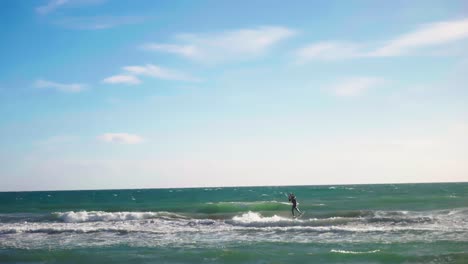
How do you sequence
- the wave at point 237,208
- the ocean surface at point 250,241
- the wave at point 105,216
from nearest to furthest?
the ocean surface at point 250,241 → the wave at point 105,216 → the wave at point 237,208

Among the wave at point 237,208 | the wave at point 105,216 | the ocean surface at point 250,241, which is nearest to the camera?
the ocean surface at point 250,241

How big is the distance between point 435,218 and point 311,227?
843 centimetres

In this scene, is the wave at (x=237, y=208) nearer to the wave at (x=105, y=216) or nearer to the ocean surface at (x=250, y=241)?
the wave at (x=105, y=216)

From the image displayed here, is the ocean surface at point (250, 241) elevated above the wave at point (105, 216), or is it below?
below

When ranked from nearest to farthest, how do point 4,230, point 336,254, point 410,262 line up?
point 410,262
point 336,254
point 4,230

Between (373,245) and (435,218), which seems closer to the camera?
(373,245)

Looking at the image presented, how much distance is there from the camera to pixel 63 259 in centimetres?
1686

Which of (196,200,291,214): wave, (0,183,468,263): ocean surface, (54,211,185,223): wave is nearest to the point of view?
(0,183,468,263): ocean surface

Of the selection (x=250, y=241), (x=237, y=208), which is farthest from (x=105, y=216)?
(x=250, y=241)

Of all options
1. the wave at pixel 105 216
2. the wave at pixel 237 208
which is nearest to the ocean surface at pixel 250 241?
the wave at pixel 105 216

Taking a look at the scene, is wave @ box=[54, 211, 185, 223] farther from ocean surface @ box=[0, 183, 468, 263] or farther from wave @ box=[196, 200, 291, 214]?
wave @ box=[196, 200, 291, 214]

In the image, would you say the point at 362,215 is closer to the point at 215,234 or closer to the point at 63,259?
the point at 215,234

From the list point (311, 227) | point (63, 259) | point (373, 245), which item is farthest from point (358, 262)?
point (63, 259)

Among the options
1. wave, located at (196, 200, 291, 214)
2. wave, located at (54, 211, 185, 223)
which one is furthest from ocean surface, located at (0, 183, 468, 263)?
wave, located at (196, 200, 291, 214)
